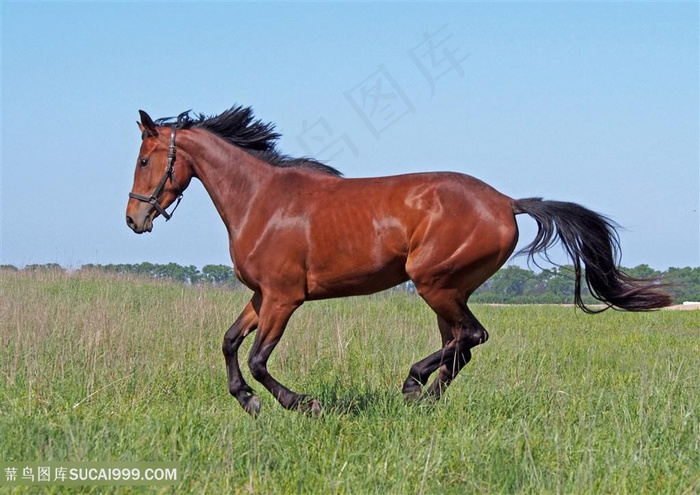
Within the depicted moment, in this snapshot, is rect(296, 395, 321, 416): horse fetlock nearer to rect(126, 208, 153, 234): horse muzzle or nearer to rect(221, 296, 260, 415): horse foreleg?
rect(221, 296, 260, 415): horse foreleg

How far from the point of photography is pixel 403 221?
638 centimetres

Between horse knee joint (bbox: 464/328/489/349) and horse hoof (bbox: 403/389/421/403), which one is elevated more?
horse knee joint (bbox: 464/328/489/349)

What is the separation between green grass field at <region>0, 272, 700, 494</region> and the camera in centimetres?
450

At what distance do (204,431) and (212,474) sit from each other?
761 millimetres

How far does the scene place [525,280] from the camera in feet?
70.1

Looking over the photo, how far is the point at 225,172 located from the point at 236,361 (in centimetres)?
157

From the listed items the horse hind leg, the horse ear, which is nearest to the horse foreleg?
the horse hind leg

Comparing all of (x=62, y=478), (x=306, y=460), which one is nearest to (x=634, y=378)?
(x=306, y=460)

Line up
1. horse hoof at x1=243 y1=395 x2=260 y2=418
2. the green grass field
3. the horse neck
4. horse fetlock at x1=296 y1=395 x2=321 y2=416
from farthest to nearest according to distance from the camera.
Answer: the horse neck → horse hoof at x1=243 y1=395 x2=260 y2=418 → horse fetlock at x1=296 y1=395 x2=321 y2=416 → the green grass field

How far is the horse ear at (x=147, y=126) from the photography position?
681cm

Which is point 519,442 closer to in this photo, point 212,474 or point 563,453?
point 563,453

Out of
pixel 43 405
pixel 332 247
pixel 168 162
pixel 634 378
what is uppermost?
pixel 168 162

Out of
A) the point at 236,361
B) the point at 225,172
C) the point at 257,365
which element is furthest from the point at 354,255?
the point at 225,172

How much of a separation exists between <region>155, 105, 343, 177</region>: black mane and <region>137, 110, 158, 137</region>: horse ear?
0.70 ft
